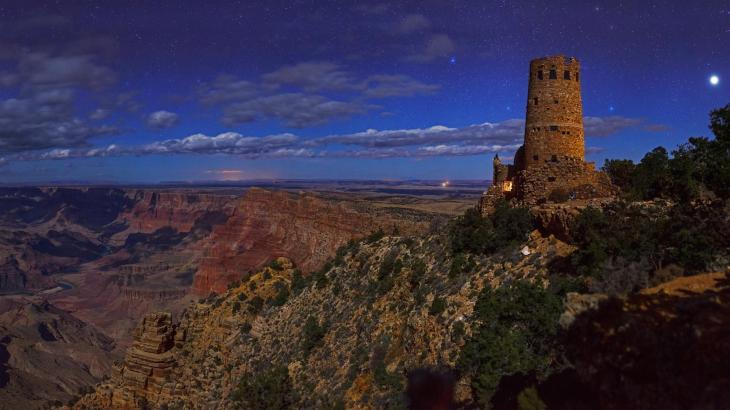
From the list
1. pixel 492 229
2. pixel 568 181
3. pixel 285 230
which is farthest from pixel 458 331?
pixel 285 230

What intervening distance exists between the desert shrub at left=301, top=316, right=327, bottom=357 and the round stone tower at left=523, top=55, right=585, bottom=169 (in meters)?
16.3

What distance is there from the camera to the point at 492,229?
2562 centimetres

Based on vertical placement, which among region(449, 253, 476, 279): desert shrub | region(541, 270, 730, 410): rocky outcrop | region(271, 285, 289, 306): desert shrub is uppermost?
region(541, 270, 730, 410): rocky outcrop

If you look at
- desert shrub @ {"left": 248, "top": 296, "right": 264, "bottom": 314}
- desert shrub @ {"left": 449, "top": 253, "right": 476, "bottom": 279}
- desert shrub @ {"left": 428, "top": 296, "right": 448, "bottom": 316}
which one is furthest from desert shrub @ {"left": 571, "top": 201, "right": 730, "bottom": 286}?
desert shrub @ {"left": 248, "top": 296, "right": 264, "bottom": 314}

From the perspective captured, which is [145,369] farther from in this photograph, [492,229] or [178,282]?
[178,282]

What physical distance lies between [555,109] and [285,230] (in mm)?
67470

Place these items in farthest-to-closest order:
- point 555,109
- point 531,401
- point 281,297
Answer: point 281,297
point 555,109
point 531,401

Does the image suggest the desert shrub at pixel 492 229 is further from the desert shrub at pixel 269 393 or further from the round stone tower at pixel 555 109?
the desert shrub at pixel 269 393

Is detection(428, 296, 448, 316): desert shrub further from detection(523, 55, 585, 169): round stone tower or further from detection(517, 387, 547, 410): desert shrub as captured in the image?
detection(517, 387, 547, 410): desert shrub

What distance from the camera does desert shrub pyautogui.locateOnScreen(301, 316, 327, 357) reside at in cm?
2994

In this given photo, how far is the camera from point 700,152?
20.3 meters

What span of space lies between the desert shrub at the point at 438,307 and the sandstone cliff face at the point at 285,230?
23.3 meters

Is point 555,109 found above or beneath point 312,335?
above

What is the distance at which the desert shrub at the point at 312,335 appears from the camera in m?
29.9
